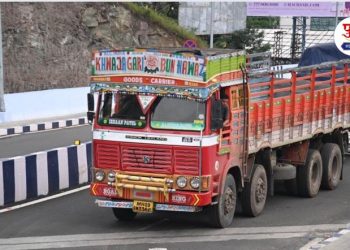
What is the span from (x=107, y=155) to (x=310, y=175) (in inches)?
174

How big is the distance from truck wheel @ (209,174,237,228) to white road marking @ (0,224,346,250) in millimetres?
125

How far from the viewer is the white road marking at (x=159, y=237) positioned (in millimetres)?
8711

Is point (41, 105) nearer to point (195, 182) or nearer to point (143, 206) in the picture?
point (143, 206)

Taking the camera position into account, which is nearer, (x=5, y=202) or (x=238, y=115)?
(x=238, y=115)

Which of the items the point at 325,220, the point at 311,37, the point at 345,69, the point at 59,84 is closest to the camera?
the point at 325,220

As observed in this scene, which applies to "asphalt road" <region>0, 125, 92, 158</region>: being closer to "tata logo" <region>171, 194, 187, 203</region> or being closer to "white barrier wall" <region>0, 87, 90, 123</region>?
"white barrier wall" <region>0, 87, 90, 123</region>

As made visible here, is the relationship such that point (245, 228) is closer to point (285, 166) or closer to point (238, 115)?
point (238, 115)

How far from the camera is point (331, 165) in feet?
42.3

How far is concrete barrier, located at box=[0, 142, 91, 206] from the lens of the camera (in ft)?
36.2

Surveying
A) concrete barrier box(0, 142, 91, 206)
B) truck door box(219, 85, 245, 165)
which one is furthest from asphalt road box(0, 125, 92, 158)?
truck door box(219, 85, 245, 165)

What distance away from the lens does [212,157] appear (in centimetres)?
885

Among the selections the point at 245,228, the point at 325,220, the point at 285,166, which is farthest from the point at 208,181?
the point at 285,166

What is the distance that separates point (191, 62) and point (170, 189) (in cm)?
167

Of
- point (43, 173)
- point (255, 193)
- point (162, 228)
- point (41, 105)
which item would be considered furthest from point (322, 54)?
point (41, 105)
